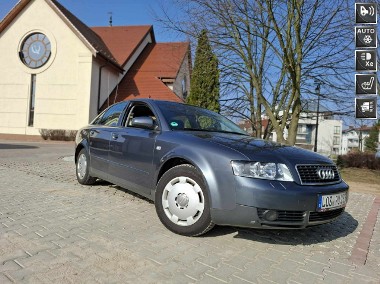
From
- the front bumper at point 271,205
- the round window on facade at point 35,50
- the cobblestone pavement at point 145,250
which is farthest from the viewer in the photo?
the round window on facade at point 35,50

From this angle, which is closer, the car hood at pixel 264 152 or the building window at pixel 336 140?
the car hood at pixel 264 152

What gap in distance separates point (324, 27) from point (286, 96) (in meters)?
3.33

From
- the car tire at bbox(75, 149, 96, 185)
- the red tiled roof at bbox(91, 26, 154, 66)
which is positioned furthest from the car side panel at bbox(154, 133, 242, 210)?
the red tiled roof at bbox(91, 26, 154, 66)

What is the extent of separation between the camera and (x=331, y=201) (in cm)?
361

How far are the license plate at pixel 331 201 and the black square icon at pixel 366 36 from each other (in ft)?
21.1

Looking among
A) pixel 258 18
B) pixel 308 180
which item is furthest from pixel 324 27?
pixel 308 180

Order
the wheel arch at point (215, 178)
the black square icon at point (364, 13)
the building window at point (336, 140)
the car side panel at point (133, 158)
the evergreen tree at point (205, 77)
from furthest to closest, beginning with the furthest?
the building window at point (336, 140) < the evergreen tree at point (205, 77) < the black square icon at point (364, 13) < the car side panel at point (133, 158) < the wheel arch at point (215, 178)

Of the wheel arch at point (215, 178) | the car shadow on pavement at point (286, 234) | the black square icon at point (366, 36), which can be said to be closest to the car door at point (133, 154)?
the wheel arch at point (215, 178)

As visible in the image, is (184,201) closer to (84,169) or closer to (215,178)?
(215,178)

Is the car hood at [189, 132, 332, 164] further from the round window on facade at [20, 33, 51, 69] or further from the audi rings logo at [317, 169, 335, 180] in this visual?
the round window on facade at [20, 33, 51, 69]

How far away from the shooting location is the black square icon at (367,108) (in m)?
8.74

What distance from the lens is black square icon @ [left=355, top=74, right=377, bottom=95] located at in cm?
877

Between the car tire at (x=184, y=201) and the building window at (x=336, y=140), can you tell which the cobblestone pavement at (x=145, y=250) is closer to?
the car tire at (x=184, y=201)

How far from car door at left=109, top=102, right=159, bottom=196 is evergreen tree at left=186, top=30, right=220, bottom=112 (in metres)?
7.31
